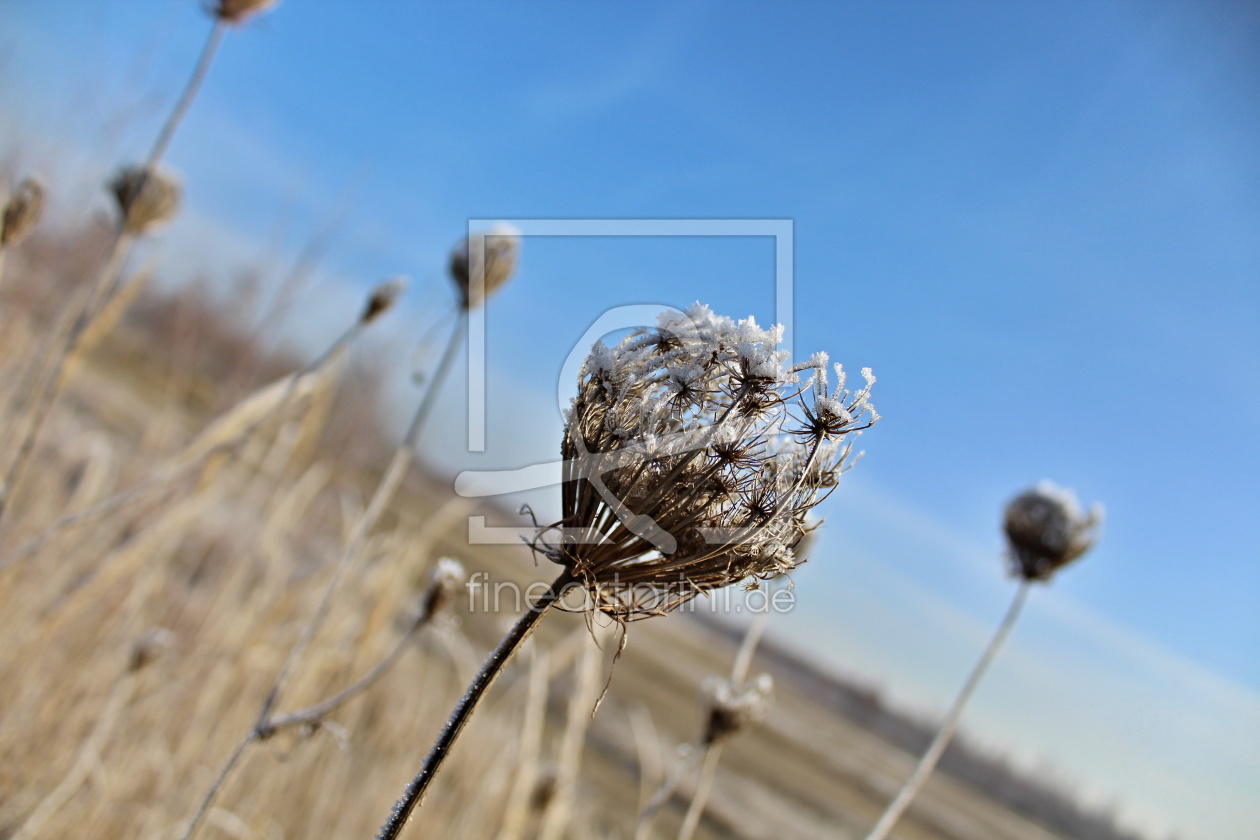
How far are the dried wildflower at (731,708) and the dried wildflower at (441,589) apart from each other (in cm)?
83

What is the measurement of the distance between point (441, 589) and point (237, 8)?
6.30ft

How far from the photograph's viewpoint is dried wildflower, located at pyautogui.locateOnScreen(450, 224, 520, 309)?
90.8 inches

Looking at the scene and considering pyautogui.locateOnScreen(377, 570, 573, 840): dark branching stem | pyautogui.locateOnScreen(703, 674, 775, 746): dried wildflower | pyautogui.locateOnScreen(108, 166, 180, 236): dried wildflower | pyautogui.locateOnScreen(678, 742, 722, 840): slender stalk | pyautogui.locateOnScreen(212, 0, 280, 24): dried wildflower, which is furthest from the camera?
pyautogui.locateOnScreen(108, 166, 180, 236): dried wildflower

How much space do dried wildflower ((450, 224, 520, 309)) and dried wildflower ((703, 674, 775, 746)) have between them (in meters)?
1.33

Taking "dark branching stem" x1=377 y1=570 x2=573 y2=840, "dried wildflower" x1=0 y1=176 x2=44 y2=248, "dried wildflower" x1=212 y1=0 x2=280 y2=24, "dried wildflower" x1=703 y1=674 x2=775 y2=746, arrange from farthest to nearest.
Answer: "dried wildflower" x1=212 y1=0 x2=280 y2=24 < "dried wildflower" x1=703 y1=674 x2=775 y2=746 < "dried wildflower" x1=0 y1=176 x2=44 y2=248 < "dark branching stem" x1=377 y1=570 x2=573 y2=840

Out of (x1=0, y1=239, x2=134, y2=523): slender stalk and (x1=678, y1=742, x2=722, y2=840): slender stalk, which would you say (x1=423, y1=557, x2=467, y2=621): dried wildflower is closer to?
(x1=678, y1=742, x2=722, y2=840): slender stalk

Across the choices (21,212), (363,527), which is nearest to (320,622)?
(363,527)

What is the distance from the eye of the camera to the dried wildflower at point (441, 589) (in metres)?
1.94

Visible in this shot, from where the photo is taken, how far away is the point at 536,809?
11.5 ft

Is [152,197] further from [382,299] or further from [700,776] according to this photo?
[700,776]

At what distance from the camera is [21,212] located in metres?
2.06

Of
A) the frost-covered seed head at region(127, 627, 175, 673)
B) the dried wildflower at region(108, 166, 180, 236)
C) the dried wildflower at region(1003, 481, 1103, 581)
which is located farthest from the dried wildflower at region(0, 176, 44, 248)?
→ the dried wildflower at region(1003, 481, 1103, 581)

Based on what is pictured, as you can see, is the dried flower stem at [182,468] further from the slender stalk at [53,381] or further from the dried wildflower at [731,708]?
the dried wildflower at [731,708]

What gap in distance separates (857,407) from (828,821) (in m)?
14.5
